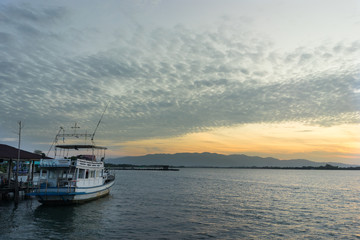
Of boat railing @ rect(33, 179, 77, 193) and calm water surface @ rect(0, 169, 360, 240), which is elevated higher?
boat railing @ rect(33, 179, 77, 193)

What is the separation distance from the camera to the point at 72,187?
2908 cm

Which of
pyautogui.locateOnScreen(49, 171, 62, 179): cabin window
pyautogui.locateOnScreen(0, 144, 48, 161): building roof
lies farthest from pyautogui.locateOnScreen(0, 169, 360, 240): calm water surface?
pyautogui.locateOnScreen(0, 144, 48, 161): building roof

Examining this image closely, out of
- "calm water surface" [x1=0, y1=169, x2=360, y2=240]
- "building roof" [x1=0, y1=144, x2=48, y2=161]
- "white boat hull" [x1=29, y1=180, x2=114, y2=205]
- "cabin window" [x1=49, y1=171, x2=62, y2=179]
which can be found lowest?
"calm water surface" [x1=0, y1=169, x2=360, y2=240]

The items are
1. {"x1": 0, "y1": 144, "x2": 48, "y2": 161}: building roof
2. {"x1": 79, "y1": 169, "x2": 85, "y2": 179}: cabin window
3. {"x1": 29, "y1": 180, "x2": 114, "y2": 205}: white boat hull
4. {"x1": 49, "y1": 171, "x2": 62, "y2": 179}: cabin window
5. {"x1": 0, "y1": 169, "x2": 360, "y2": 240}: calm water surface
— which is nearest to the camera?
{"x1": 0, "y1": 169, "x2": 360, "y2": 240}: calm water surface

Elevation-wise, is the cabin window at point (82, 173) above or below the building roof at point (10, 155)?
below

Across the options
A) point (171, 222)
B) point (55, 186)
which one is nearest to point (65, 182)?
point (55, 186)

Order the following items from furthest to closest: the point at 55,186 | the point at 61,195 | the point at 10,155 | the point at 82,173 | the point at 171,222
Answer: the point at 10,155 → the point at 82,173 → the point at 55,186 → the point at 61,195 → the point at 171,222

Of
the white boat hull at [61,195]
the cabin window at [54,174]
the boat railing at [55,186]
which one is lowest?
the white boat hull at [61,195]

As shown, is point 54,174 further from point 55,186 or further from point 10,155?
point 10,155

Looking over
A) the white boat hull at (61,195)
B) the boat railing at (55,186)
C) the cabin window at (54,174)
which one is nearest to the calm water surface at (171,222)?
the white boat hull at (61,195)

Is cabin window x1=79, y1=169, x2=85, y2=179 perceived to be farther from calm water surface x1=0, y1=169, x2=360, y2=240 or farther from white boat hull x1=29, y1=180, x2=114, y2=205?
calm water surface x1=0, y1=169, x2=360, y2=240

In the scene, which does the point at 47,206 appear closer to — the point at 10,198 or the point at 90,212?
the point at 90,212

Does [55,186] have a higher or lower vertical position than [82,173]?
lower

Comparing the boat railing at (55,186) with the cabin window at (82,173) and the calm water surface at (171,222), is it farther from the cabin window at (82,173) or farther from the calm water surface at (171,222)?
the calm water surface at (171,222)
